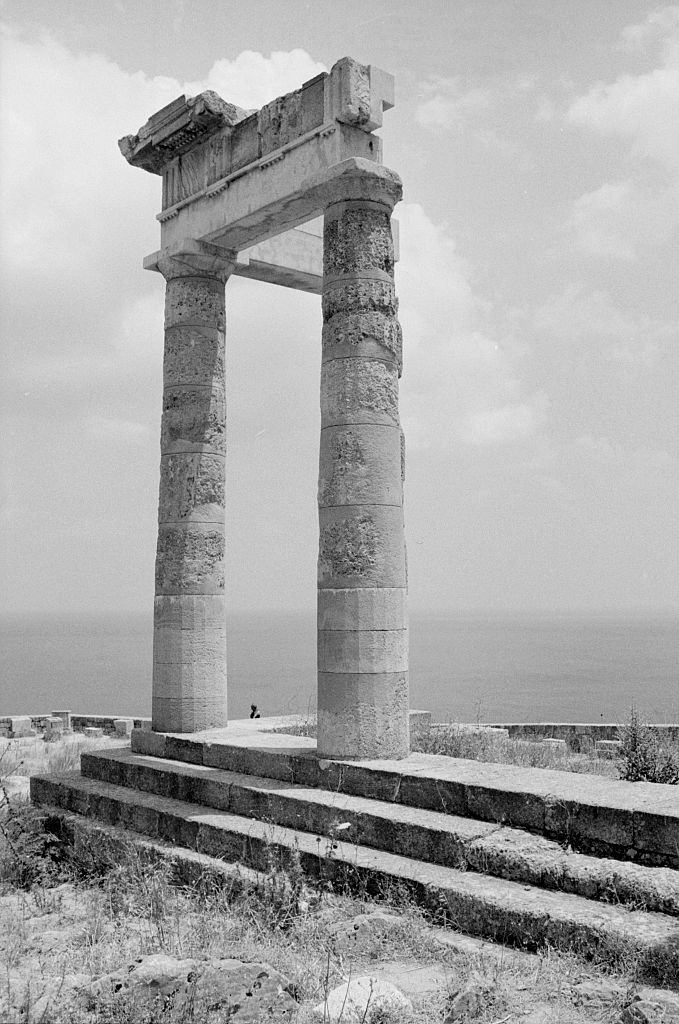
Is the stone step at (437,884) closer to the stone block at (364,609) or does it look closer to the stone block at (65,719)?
the stone block at (364,609)

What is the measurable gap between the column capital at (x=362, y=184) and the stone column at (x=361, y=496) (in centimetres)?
1

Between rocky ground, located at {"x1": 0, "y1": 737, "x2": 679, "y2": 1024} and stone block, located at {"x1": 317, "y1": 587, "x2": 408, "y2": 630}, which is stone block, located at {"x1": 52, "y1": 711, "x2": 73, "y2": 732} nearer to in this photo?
rocky ground, located at {"x1": 0, "y1": 737, "x2": 679, "y2": 1024}

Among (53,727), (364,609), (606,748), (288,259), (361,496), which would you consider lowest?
(53,727)

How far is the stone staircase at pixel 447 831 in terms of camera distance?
639 cm

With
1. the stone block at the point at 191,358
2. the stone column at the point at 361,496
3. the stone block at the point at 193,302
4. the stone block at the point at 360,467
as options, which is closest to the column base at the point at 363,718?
the stone column at the point at 361,496

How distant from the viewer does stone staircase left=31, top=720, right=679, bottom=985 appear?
252 inches

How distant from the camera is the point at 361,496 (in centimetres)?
978

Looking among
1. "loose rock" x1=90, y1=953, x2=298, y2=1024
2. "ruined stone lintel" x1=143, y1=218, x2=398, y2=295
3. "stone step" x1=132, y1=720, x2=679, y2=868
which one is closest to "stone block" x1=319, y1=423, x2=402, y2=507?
"stone step" x1=132, y1=720, x2=679, y2=868

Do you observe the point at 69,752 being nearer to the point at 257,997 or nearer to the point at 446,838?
the point at 446,838

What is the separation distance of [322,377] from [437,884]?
A: 17.4ft

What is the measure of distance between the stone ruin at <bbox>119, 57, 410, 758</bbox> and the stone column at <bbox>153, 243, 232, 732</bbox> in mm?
19

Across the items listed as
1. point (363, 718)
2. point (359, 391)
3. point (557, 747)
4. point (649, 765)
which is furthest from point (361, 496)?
point (557, 747)

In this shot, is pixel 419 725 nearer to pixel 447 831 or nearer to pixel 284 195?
pixel 447 831

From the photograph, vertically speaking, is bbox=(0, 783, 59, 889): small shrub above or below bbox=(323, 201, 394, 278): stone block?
below
